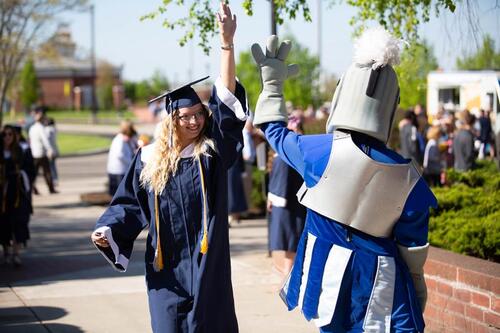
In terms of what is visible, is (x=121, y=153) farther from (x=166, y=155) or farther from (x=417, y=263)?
(x=417, y=263)

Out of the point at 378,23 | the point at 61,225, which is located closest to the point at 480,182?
the point at 378,23

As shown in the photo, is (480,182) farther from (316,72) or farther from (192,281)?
(316,72)

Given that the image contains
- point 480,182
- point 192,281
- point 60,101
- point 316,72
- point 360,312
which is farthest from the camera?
point 60,101

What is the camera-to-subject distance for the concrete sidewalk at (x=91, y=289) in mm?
6883

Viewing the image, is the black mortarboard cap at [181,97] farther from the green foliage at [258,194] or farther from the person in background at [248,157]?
the green foliage at [258,194]

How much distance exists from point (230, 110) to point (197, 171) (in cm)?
39

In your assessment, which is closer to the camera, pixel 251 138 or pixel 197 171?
pixel 197 171

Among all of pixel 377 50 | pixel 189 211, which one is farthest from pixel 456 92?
pixel 377 50

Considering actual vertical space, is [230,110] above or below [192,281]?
above

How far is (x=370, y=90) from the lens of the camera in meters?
3.99

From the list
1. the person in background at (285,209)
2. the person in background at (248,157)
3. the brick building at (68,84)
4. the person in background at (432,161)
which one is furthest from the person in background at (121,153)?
the brick building at (68,84)

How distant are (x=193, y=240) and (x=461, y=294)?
228cm

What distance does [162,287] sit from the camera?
4.58 m

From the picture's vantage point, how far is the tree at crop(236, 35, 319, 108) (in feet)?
109
